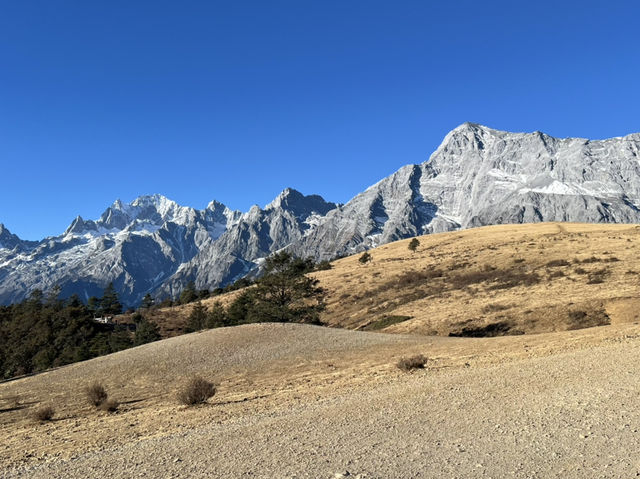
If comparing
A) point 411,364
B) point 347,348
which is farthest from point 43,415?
point 347,348

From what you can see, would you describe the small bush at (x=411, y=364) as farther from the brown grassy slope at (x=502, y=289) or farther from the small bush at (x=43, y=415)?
the brown grassy slope at (x=502, y=289)

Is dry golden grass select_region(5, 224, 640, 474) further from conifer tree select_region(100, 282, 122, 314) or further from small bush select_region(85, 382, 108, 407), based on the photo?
conifer tree select_region(100, 282, 122, 314)

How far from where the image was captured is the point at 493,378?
1296 cm

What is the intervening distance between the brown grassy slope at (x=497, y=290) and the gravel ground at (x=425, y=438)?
16.1 metres

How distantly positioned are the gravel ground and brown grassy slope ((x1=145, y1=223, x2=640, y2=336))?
16087 mm

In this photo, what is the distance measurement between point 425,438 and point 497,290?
106 ft

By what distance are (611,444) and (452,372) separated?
761cm

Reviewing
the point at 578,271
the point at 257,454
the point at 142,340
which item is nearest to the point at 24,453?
the point at 257,454

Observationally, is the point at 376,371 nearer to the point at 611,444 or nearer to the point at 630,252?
the point at 611,444

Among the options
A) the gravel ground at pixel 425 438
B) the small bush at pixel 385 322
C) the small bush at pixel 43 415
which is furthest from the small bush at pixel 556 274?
the small bush at pixel 43 415

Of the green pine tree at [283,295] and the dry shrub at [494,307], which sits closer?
the dry shrub at [494,307]

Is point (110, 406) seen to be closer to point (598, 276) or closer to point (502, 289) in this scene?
point (502, 289)

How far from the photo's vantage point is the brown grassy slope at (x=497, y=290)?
90.9 ft

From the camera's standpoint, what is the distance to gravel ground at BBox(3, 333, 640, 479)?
23.4 ft
